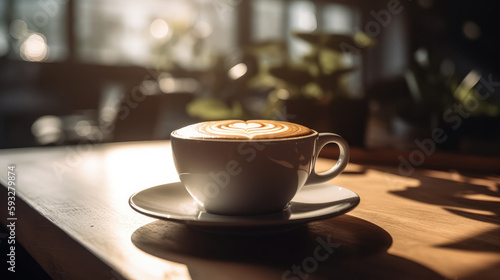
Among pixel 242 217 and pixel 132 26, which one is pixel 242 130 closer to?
pixel 242 217

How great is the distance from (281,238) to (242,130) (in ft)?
0.38

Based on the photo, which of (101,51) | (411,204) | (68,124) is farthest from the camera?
(101,51)

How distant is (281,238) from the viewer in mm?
388

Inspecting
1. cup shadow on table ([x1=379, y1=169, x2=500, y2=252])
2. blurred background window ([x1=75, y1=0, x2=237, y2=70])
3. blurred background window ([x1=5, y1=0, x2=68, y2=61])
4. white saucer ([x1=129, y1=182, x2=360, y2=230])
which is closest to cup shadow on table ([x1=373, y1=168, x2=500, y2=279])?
cup shadow on table ([x1=379, y1=169, x2=500, y2=252])

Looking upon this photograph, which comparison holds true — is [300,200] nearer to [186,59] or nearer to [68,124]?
[68,124]

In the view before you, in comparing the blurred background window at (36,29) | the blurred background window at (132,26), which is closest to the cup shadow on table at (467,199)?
the blurred background window at (132,26)

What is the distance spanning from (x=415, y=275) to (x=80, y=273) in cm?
27

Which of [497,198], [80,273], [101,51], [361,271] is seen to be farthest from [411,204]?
[101,51]

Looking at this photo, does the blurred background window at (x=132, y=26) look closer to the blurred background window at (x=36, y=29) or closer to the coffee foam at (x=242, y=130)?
the blurred background window at (x=36, y=29)

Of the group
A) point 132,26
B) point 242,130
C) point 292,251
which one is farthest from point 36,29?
point 292,251

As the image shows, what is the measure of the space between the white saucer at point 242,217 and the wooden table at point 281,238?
0.06 ft

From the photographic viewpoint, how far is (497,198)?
21.4 inches

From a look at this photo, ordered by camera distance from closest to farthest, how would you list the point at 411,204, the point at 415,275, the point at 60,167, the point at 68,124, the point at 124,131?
1. the point at 415,275
2. the point at 411,204
3. the point at 60,167
4. the point at 124,131
5. the point at 68,124

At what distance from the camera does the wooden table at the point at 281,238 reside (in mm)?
320
